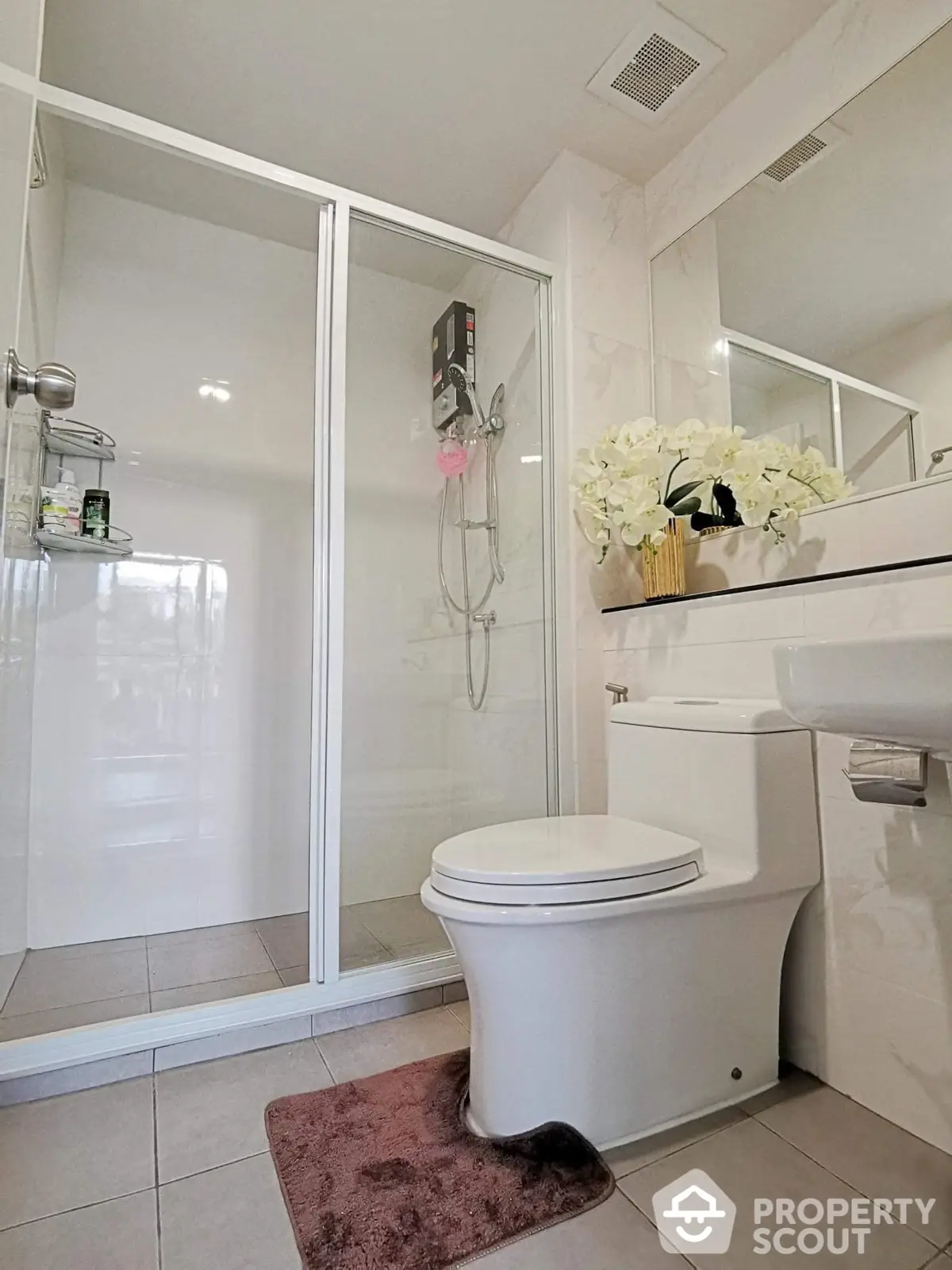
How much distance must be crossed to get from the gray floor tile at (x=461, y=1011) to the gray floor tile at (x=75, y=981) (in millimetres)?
752

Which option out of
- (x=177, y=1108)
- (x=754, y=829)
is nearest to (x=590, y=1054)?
(x=754, y=829)

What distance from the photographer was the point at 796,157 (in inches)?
67.7

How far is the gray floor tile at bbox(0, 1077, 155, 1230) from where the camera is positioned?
1.03m

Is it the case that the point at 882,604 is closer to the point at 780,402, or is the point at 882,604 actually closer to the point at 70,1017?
the point at 780,402

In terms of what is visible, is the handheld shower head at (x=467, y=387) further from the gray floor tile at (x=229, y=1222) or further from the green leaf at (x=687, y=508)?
the gray floor tile at (x=229, y=1222)

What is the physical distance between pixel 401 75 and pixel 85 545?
1.57m

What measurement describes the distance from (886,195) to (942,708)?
139cm

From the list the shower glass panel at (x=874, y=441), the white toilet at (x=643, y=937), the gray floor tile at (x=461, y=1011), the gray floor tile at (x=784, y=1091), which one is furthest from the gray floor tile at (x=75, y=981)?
the shower glass panel at (x=874, y=441)

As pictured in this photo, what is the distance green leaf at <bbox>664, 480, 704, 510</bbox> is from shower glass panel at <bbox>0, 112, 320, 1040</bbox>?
1.20 meters

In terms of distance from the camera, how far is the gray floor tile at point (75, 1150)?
1033mm

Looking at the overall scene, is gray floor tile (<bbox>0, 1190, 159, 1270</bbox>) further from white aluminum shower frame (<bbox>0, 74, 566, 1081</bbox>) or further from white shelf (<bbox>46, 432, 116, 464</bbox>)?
white shelf (<bbox>46, 432, 116, 464</bbox>)

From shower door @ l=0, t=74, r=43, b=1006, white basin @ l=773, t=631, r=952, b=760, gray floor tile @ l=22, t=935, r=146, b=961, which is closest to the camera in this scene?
white basin @ l=773, t=631, r=952, b=760

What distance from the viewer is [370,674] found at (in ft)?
5.90
